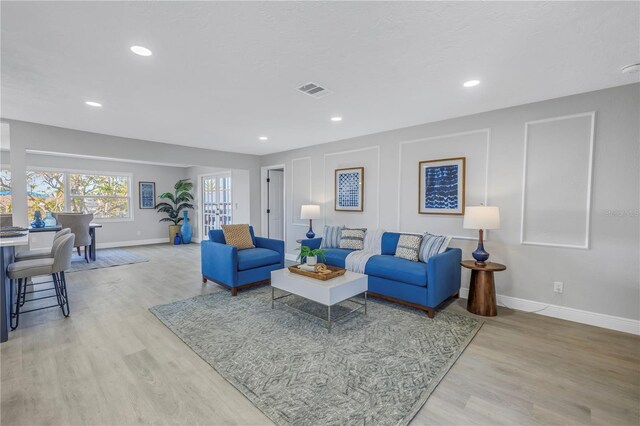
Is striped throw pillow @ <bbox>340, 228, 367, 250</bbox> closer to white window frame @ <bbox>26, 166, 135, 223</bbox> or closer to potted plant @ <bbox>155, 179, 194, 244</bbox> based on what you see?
potted plant @ <bbox>155, 179, 194, 244</bbox>

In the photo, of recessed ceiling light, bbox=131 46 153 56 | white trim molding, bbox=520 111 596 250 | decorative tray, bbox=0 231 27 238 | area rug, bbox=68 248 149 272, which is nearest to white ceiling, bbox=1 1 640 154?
recessed ceiling light, bbox=131 46 153 56

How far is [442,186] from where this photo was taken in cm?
388

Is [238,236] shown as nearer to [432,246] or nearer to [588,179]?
[432,246]

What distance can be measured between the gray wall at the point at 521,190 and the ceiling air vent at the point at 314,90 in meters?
1.87

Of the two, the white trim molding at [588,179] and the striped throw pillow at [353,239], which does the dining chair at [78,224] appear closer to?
the striped throw pillow at [353,239]

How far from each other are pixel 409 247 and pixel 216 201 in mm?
6039

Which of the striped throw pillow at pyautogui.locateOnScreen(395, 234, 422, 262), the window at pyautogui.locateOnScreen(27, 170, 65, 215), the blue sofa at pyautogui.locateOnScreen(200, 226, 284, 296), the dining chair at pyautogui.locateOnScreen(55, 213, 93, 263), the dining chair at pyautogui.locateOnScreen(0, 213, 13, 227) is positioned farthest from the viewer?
the window at pyautogui.locateOnScreen(27, 170, 65, 215)

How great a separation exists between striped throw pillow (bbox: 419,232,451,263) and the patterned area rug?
701 mm

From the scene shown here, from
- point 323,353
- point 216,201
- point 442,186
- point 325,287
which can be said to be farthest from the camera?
point 216,201

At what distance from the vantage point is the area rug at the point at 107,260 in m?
5.34

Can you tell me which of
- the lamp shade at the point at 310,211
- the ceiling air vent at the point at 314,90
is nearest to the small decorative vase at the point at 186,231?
the lamp shade at the point at 310,211

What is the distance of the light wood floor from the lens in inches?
65.6

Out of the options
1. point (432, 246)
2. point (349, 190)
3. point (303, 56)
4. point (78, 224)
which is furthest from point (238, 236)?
point (78, 224)

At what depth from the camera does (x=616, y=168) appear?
2771 millimetres
